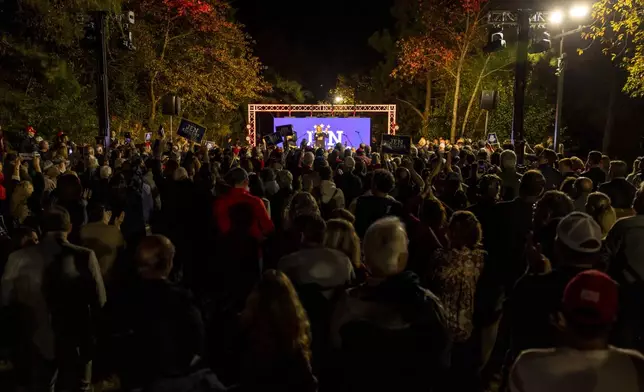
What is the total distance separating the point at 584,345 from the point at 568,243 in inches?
41.9

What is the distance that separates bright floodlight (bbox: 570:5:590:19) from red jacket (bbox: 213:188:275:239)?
9131 mm

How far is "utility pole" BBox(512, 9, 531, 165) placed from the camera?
11672 mm

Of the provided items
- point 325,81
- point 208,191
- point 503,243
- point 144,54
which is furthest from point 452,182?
point 325,81

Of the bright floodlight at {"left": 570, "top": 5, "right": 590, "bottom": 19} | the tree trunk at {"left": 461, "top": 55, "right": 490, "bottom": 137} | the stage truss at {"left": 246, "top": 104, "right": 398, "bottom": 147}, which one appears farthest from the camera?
the tree trunk at {"left": 461, "top": 55, "right": 490, "bottom": 137}

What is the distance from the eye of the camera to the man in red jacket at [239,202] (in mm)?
5898

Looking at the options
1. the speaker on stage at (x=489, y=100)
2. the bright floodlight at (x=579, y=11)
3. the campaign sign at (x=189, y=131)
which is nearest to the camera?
the bright floodlight at (x=579, y=11)

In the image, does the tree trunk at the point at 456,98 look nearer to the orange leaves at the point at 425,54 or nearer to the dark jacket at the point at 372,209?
the orange leaves at the point at 425,54

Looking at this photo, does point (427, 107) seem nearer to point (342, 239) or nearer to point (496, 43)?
point (496, 43)

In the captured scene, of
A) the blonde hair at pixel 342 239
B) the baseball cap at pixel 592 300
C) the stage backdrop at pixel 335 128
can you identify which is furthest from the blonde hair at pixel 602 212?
the stage backdrop at pixel 335 128

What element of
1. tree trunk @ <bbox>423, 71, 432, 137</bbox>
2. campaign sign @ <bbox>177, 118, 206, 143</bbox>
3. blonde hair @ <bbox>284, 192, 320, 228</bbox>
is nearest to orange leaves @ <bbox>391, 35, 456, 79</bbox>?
tree trunk @ <bbox>423, 71, 432, 137</bbox>

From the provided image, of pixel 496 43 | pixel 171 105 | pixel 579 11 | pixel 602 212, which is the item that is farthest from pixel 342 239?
pixel 171 105

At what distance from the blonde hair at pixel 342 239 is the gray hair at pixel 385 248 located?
1.24m

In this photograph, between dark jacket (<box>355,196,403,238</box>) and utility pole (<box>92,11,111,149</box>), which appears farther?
utility pole (<box>92,11,111,149</box>)

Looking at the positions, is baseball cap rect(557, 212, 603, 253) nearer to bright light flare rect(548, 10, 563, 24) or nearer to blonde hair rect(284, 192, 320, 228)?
blonde hair rect(284, 192, 320, 228)
